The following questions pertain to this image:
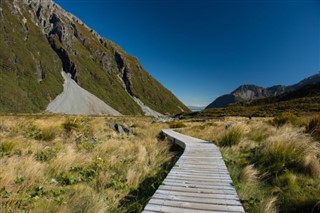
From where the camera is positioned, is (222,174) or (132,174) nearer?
(222,174)

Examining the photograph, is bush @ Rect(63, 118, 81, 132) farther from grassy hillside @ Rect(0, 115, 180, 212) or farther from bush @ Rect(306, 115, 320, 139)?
bush @ Rect(306, 115, 320, 139)

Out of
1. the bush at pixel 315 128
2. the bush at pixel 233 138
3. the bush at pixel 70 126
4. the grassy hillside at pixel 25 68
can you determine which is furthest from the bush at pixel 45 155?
the grassy hillside at pixel 25 68

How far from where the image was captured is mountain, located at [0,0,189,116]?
379 feet

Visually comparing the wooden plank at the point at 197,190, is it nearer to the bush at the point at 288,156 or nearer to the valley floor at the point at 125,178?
the valley floor at the point at 125,178

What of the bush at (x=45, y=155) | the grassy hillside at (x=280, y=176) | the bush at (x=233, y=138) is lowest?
the grassy hillside at (x=280, y=176)

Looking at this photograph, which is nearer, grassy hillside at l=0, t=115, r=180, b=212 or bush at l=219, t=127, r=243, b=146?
grassy hillside at l=0, t=115, r=180, b=212

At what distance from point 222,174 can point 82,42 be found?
196 m

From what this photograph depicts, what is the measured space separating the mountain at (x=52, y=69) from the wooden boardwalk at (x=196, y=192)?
4318 inches

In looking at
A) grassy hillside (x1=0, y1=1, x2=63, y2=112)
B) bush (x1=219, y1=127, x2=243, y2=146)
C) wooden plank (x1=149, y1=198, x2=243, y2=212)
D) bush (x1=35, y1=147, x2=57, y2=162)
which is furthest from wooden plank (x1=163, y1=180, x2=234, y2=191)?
grassy hillside (x1=0, y1=1, x2=63, y2=112)

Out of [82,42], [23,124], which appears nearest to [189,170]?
[23,124]

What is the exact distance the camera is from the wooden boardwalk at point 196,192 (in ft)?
11.4

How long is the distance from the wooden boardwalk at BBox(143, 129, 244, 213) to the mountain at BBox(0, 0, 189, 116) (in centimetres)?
10968

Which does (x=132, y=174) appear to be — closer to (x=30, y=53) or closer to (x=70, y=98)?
(x=70, y=98)

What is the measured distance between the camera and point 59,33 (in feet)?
520
